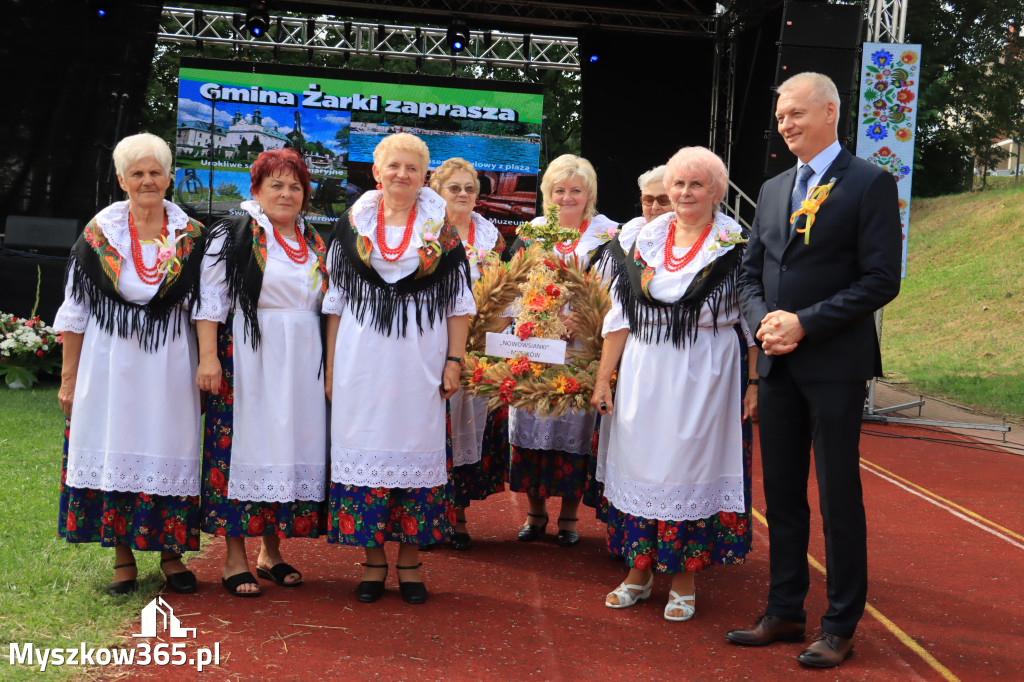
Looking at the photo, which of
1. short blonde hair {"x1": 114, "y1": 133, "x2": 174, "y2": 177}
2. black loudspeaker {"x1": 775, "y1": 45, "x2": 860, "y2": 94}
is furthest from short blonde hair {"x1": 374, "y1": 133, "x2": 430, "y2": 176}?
black loudspeaker {"x1": 775, "y1": 45, "x2": 860, "y2": 94}

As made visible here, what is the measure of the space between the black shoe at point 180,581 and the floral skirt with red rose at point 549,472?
157 centimetres

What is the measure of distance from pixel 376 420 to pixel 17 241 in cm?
748

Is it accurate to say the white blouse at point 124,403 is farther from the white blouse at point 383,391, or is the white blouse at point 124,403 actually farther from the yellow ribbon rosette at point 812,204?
the yellow ribbon rosette at point 812,204

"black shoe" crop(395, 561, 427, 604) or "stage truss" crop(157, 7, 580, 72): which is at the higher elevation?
"stage truss" crop(157, 7, 580, 72)

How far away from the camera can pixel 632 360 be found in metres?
3.56

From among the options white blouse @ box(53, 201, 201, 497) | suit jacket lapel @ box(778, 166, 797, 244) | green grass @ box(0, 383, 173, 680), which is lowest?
green grass @ box(0, 383, 173, 680)

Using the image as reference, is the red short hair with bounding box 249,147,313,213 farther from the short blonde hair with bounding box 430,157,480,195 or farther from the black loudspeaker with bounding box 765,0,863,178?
the black loudspeaker with bounding box 765,0,863,178

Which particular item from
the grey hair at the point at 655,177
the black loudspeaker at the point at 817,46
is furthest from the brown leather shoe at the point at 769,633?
the black loudspeaker at the point at 817,46

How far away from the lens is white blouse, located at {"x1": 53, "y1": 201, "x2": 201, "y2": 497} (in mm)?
3465

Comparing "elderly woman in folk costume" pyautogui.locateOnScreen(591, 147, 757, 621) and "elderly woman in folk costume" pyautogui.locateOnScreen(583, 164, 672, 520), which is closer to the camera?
"elderly woman in folk costume" pyautogui.locateOnScreen(591, 147, 757, 621)

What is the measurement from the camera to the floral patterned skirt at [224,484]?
Answer: 11.9 ft

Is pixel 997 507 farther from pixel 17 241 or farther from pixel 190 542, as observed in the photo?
pixel 17 241

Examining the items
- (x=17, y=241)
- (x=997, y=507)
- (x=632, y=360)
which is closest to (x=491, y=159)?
(x=17, y=241)

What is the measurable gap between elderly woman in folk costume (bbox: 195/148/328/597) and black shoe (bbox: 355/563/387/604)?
31cm
